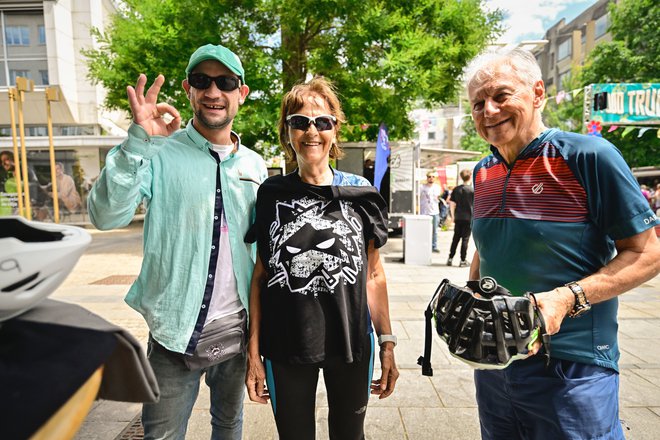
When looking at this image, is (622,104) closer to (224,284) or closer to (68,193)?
(224,284)

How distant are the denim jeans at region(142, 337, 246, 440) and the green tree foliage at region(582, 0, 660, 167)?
24495mm

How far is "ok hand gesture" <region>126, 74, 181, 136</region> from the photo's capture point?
1725 millimetres

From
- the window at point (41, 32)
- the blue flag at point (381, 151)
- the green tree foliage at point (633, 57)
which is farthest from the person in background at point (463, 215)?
the window at point (41, 32)

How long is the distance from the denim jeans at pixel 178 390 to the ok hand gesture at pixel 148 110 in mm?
915

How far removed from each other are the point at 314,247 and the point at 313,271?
101mm

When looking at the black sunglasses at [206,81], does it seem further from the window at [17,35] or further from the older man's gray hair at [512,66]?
the window at [17,35]

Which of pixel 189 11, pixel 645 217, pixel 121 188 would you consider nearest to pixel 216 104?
pixel 121 188

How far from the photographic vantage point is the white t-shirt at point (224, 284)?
185 cm

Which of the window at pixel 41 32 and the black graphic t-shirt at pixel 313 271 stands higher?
the window at pixel 41 32

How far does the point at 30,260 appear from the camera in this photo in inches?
31.6

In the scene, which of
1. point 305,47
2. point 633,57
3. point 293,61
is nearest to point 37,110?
point 293,61

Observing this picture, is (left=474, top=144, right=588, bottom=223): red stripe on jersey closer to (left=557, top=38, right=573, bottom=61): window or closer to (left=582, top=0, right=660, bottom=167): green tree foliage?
(left=582, top=0, right=660, bottom=167): green tree foliage

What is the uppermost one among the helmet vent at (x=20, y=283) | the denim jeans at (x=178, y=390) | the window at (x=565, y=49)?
the window at (x=565, y=49)

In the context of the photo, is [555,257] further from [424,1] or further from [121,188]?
[424,1]
